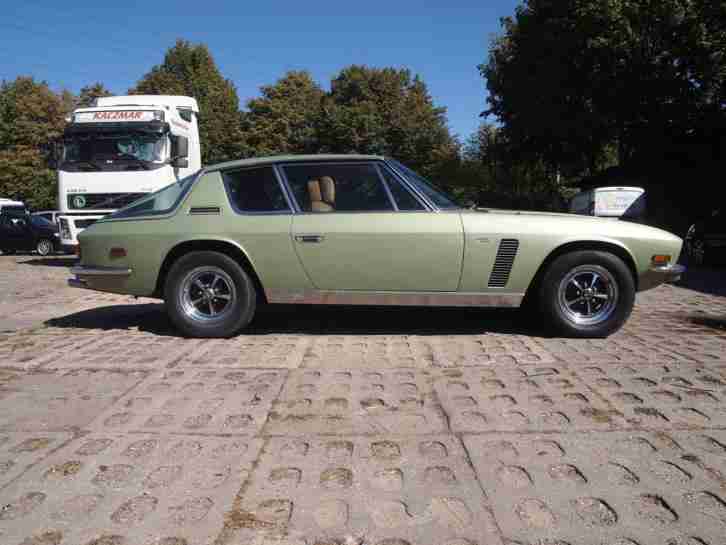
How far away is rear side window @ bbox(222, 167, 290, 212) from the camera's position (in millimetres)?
4434

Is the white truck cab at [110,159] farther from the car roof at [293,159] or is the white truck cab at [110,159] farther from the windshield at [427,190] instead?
the windshield at [427,190]

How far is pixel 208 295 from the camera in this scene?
4.49 metres

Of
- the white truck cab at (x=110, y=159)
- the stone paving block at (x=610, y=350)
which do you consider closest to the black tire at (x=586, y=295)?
the stone paving block at (x=610, y=350)

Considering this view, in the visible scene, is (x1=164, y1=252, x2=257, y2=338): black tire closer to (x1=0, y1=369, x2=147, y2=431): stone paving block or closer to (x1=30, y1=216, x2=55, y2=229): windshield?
(x1=0, y1=369, x2=147, y2=431): stone paving block

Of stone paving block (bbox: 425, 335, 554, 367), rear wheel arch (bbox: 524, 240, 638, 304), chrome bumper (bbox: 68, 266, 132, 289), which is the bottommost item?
stone paving block (bbox: 425, 335, 554, 367)

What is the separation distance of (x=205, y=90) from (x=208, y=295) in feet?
164

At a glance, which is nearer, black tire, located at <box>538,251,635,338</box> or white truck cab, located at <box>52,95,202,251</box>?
black tire, located at <box>538,251,635,338</box>

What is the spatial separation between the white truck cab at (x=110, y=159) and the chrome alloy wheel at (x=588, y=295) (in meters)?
8.11

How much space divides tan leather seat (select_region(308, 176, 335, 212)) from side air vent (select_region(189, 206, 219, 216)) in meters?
0.80

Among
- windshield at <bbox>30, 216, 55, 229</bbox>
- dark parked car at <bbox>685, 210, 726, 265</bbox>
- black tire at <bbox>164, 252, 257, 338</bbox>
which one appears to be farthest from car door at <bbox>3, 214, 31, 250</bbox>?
dark parked car at <bbox>685, 210, 726, 265</bbox>

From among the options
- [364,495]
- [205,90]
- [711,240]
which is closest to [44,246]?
[364,495]

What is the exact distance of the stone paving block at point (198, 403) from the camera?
2.79 m

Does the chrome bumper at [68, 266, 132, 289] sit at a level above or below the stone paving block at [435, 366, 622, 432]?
above

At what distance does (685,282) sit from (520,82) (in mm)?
17579
